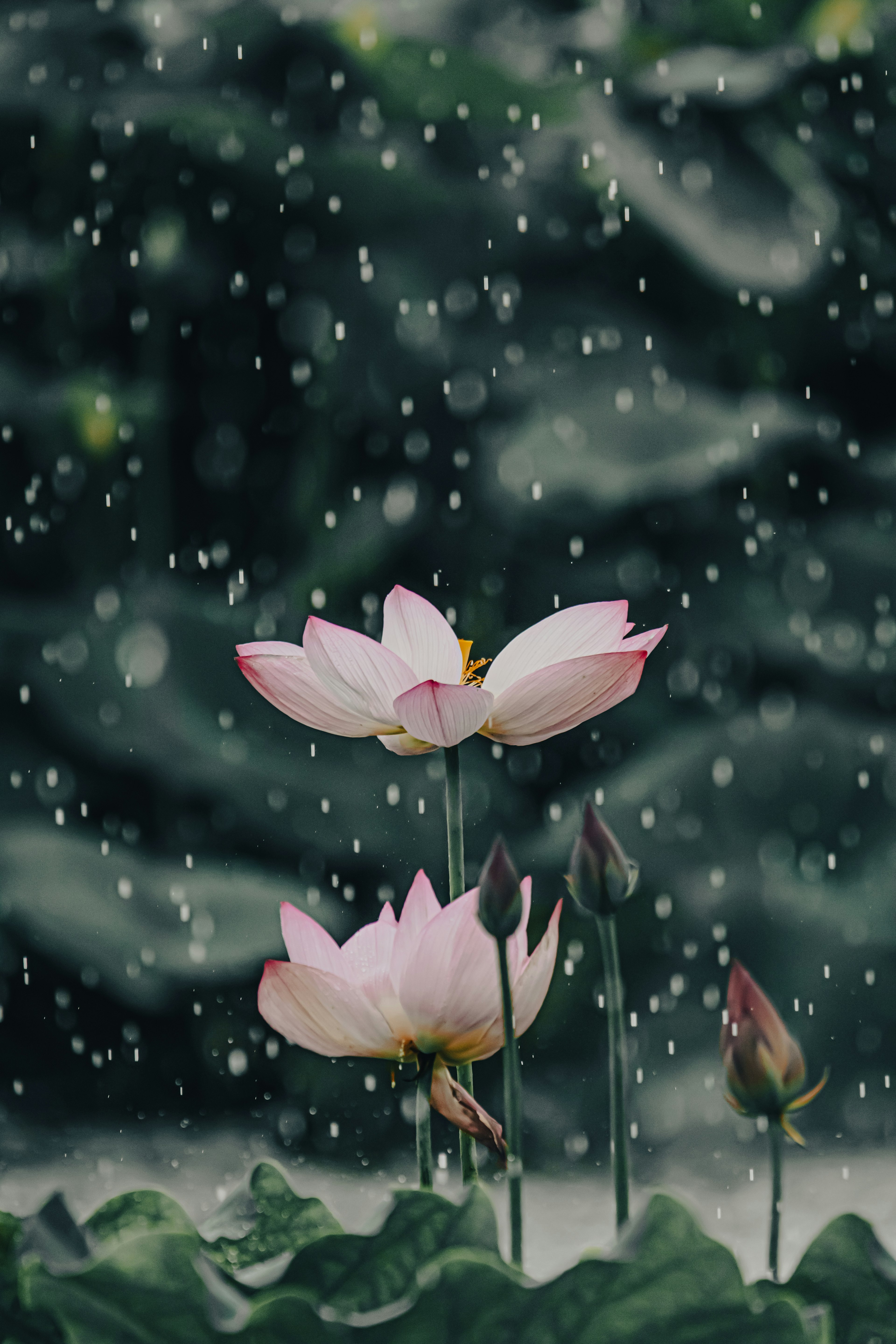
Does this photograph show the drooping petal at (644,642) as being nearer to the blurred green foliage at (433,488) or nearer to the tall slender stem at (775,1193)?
the tall slender stem at (775,1193)

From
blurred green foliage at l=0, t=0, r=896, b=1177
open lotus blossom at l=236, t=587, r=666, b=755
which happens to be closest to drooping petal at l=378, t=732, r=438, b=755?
open lotus blossom at l=236, t=587, r=666, b=755

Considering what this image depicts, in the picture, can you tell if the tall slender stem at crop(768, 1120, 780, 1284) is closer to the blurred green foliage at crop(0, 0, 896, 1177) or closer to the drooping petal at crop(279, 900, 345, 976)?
the drooping petal at crop(279, 900, 345, 976)

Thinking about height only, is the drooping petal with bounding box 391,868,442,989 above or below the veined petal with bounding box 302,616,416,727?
below

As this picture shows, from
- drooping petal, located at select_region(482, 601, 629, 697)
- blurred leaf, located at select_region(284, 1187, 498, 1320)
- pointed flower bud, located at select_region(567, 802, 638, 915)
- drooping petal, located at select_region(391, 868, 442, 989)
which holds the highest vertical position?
drooping petal, located at select_region(482, 601, 629, 697)

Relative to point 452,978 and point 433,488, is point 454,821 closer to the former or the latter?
point 452,978

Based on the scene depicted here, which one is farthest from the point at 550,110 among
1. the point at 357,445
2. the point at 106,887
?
the point at 106,887

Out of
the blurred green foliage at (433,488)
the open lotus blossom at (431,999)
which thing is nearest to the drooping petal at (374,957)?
the open lotus blossom at (431,999)

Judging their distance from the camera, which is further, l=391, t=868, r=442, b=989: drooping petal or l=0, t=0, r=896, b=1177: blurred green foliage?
l=0, t=0, r=896, b=1177: blurred green foliage
